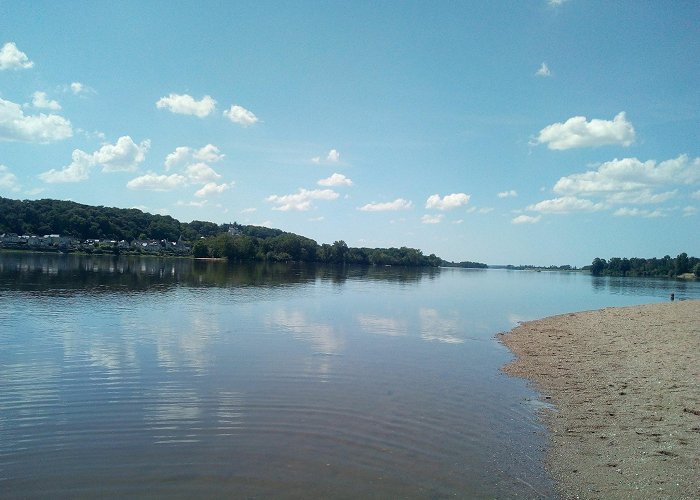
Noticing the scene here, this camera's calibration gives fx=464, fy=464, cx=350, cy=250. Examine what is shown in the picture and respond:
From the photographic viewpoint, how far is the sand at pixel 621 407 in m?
8.70

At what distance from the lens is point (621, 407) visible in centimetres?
1287

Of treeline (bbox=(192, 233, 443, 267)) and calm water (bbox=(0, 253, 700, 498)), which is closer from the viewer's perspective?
calm water (bbox=(0, 253, 700, 498))

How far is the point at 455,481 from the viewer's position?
8.98 metres

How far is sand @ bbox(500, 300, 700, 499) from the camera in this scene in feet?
28.5

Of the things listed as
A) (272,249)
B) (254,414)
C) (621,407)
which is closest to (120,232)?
(272,249)

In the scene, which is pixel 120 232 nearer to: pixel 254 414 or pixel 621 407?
pixel 254 414

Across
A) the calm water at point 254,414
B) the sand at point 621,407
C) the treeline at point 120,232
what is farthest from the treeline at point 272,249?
the sand at point 621,407

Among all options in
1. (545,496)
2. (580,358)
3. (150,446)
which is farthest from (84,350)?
(580,358)

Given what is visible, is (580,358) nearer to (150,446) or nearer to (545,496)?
(545,496)

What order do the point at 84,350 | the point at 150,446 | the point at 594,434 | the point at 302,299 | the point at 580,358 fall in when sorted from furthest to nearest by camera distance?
the point at 302,299
the point at 580,358
the point at 84,350
the point at 594,434
the point at 150,446

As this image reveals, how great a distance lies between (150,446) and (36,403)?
4829mm

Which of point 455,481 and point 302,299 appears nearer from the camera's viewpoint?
point 455,481

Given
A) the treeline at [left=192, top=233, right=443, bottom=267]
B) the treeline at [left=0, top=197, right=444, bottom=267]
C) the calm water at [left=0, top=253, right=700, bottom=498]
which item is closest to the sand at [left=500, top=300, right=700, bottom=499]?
the calm water at [left=0, top=253, right=700, bottom=498]

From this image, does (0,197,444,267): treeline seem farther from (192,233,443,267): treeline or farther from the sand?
the sand
